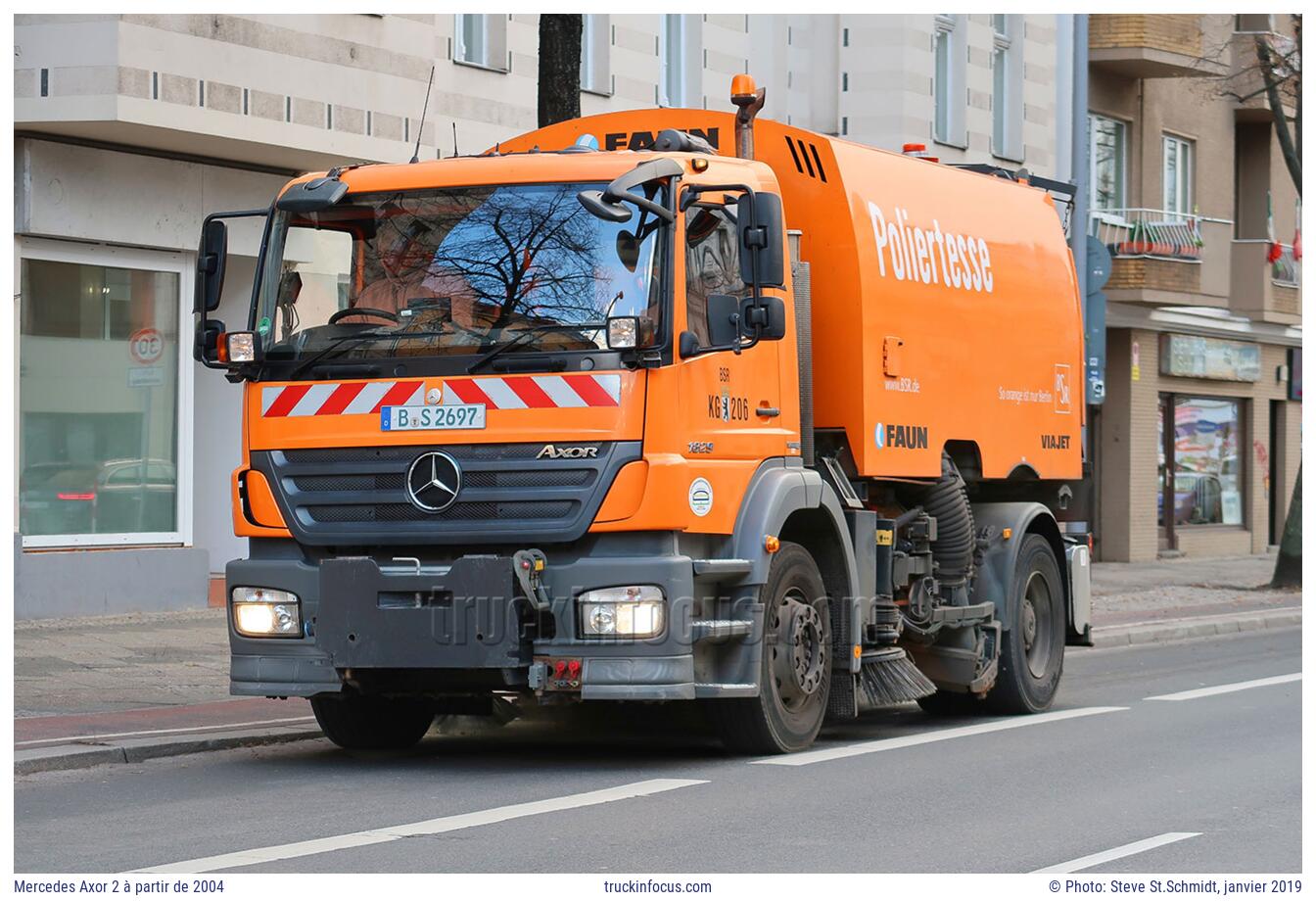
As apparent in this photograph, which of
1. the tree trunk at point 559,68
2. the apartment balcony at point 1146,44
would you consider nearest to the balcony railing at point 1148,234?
the apartment balcony at point 1146,44

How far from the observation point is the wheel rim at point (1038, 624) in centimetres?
1335

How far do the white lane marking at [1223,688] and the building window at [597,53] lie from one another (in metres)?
Result: 10.1

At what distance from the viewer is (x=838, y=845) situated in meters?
7.73

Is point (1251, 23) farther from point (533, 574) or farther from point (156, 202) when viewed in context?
point (533, 574)

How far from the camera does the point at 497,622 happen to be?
31.4 feet

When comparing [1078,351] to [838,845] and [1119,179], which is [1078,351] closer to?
[838,845]

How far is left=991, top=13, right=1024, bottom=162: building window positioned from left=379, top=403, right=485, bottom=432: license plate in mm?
20915

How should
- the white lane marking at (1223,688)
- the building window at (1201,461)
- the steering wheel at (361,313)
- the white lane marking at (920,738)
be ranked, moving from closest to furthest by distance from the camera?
the steering wheel at (361,313), the white lane marking at (920,738), the white lane marking at (1223,688), the building window at (1201,461)

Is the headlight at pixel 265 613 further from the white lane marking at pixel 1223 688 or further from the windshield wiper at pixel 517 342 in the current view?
the white lane marking at pixel 1223 688

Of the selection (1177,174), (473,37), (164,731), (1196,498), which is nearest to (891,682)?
(164,731)

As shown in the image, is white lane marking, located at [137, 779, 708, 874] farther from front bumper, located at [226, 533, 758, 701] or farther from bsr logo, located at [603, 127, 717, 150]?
bsr logo, located at [603, 127, 717, 150]

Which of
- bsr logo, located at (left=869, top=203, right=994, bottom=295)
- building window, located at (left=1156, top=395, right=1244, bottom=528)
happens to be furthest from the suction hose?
building window, located at (left=1156, top=395, right=1244, bottom=528)

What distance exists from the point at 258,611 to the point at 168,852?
102 inches
